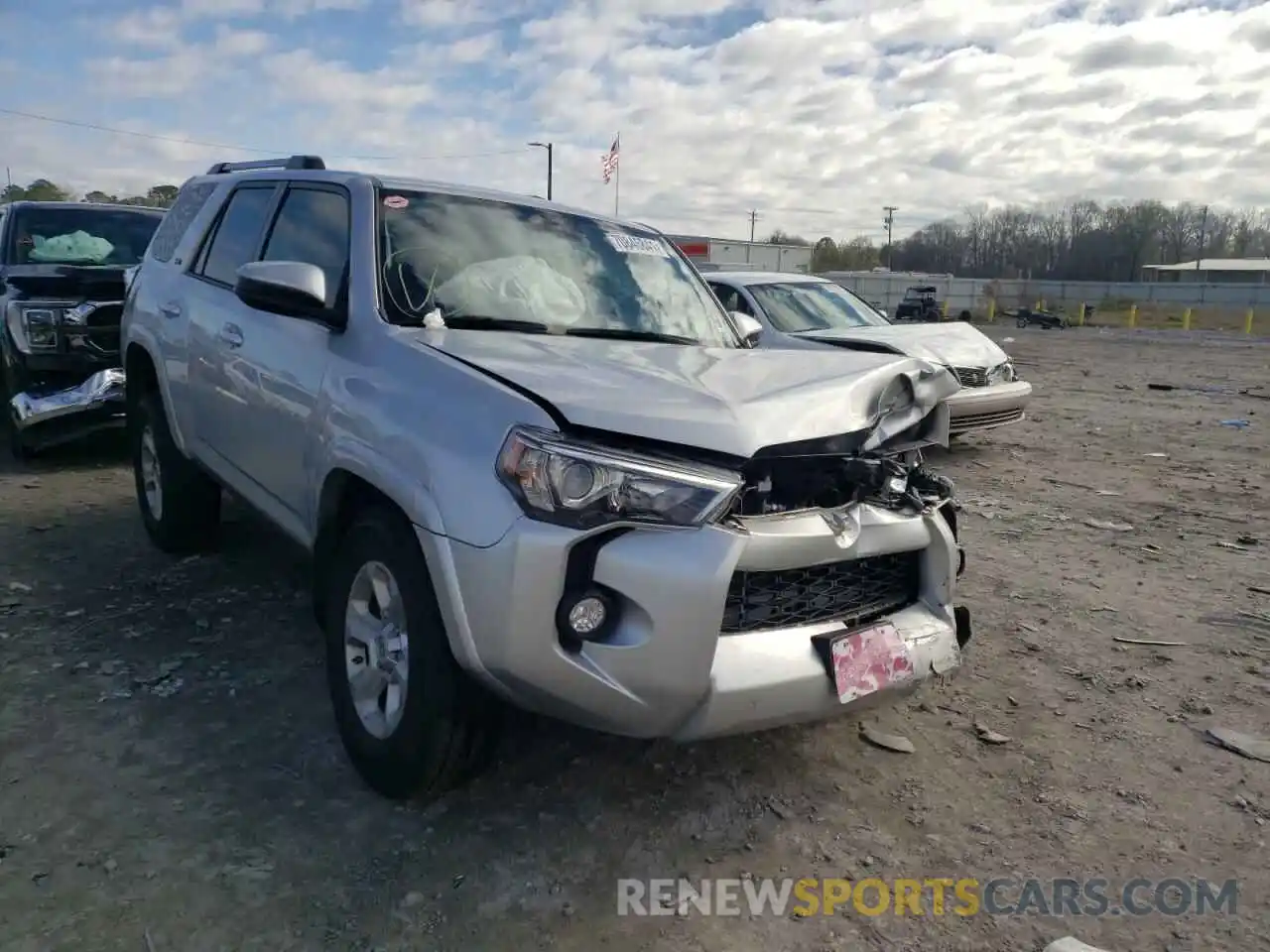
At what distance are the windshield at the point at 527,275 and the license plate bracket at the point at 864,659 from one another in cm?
147

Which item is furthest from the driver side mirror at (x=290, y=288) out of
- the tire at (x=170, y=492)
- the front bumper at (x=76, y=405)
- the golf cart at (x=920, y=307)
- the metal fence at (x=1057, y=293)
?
the metal fence at (x=1057, y=293)

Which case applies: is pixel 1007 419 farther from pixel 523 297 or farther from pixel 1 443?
pixel 1 443

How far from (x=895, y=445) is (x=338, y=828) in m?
2.03

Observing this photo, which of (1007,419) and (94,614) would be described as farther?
(1007,419)

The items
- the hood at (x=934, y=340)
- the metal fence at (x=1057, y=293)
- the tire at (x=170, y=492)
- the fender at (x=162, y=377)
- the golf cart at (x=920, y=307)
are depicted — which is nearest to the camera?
the fender at (x=162, y=377)

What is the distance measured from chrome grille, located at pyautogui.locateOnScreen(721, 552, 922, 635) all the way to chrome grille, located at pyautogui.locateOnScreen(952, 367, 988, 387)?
19.7 feet

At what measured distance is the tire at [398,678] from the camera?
2.64m

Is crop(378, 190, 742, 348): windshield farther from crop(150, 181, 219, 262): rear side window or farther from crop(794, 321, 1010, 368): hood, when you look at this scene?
crop(794, 321, 1010, 368): hood

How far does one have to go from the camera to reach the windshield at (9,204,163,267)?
8.04 metres

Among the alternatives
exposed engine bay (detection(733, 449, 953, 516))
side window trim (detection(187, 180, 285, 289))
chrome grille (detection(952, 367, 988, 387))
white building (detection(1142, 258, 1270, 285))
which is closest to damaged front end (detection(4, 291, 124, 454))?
side window trim (detection(187, 180, 285, 289))

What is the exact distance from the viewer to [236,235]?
454 centimetres

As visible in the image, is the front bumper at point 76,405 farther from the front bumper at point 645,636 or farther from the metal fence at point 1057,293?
the metal fence at point 1057,293

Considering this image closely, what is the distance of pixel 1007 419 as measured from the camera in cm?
876

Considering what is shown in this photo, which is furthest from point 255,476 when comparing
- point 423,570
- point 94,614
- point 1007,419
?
point 1007,419
